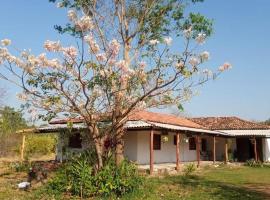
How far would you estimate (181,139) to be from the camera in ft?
86.4

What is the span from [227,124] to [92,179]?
2458 centimetres

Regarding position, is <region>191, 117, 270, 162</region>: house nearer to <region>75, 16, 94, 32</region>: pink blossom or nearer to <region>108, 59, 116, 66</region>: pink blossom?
<region>108, 59, 116, 66</region>: pink blossom

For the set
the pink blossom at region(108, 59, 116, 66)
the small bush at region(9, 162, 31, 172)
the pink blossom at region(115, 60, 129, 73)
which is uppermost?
the pink blossom at region(108, 59, 116, 66)

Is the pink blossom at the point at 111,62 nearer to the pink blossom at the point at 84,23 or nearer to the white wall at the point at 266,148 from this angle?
the pink blossom at the point at 84,23

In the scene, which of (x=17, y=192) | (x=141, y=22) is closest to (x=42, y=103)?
(x=17, y=192)

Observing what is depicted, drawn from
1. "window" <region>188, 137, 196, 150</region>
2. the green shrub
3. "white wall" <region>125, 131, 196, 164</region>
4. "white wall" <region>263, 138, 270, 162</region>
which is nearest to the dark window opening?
"window" <region>188, 137, 196, 150</region>

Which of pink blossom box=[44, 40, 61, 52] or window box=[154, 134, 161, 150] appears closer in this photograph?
pink blossom box=[44, 40, 61, 52]

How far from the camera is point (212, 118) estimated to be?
119 feet

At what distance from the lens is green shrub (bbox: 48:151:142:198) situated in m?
10.9

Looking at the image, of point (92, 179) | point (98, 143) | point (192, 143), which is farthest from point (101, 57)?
point (192, 143)

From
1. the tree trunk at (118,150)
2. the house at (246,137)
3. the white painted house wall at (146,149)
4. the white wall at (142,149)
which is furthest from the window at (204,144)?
the tree trunk at (118,150)

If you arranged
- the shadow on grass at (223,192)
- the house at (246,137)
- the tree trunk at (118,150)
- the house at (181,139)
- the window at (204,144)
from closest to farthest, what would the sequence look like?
the shadow on grass at (223,192)
the tree trunk at (118,150)
the house at (181,139)
the house at (246,137)
the window at (204,144)

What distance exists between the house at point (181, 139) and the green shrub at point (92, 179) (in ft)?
11.8

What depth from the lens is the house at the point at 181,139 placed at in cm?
2000
